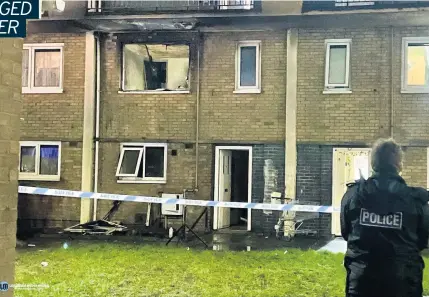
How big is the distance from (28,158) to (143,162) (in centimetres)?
190

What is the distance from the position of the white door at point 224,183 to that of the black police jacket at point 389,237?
546 centimetres

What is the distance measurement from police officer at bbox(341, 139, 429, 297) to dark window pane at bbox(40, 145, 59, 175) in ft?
21.0

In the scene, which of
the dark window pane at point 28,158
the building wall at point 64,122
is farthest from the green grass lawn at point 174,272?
the dark window pane at point 28,158

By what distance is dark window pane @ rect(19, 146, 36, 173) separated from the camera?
25.9 ft

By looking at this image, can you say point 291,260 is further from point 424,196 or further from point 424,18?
point 424,18

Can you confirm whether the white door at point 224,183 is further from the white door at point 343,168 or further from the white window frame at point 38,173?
the white window frame at point 38,173

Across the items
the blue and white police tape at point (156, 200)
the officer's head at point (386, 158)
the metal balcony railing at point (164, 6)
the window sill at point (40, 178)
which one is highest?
the metal balcony railing at point (164, 6)

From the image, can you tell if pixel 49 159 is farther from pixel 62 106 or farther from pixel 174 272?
pixel 174 272

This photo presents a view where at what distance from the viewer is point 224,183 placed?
8148 mm

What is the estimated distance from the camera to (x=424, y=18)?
23.8 feet

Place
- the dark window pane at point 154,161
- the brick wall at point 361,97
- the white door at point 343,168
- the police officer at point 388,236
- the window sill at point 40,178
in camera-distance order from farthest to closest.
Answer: the dark window pane at point 154,161
the window sill at point 40,178
the white door at point 343,168
the brick wall at point 361,97
the police officer at point 388,236

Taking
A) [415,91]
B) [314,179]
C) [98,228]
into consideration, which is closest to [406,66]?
[415,91]

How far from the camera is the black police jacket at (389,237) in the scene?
2494 mm

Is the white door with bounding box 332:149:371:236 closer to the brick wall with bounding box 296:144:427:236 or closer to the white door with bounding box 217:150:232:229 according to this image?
the brick wall with bounding box 296:144:427:236
